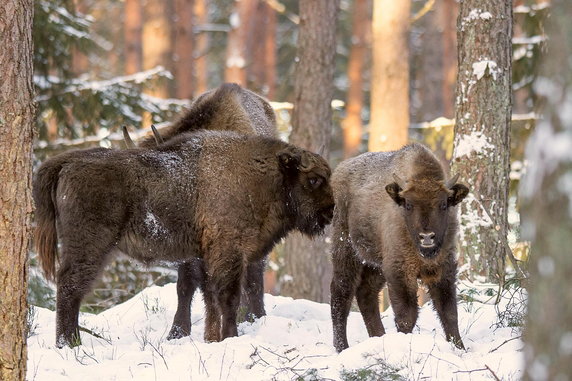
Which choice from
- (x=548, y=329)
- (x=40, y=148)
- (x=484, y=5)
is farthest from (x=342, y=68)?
(x=548, y=329)

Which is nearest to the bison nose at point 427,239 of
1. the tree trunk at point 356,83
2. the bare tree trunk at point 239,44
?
the bare tree trunk at point 239,44

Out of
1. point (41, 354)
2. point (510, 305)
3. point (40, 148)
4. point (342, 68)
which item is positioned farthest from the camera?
point (342, 68)

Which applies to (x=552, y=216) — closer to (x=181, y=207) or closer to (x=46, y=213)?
(x=181, y=207)

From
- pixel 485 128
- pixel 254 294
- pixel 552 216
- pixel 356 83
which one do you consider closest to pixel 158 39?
pixel 356 83

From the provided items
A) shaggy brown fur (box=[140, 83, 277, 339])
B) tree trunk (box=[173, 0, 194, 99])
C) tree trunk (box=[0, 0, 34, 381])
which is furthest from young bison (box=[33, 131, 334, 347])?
tree trunk (box=[173, 0, 194, 99])

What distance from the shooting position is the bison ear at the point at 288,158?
8.03 meters

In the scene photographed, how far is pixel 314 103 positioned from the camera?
1355 cm

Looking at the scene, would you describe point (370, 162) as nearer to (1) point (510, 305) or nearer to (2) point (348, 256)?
(2) point (348, 256)

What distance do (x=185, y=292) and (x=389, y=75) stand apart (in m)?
7.88

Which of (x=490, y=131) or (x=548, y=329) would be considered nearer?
(x=548, y=329)

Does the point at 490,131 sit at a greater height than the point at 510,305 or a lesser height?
greater

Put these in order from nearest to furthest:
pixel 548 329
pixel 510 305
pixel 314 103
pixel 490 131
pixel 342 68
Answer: pixel 548 329, pixel 510 305, pixel 490 131, pixel 314 103, pixel 342 68

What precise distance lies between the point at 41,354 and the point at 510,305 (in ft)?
13.7

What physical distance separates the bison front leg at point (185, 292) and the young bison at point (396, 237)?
60.2 inches
